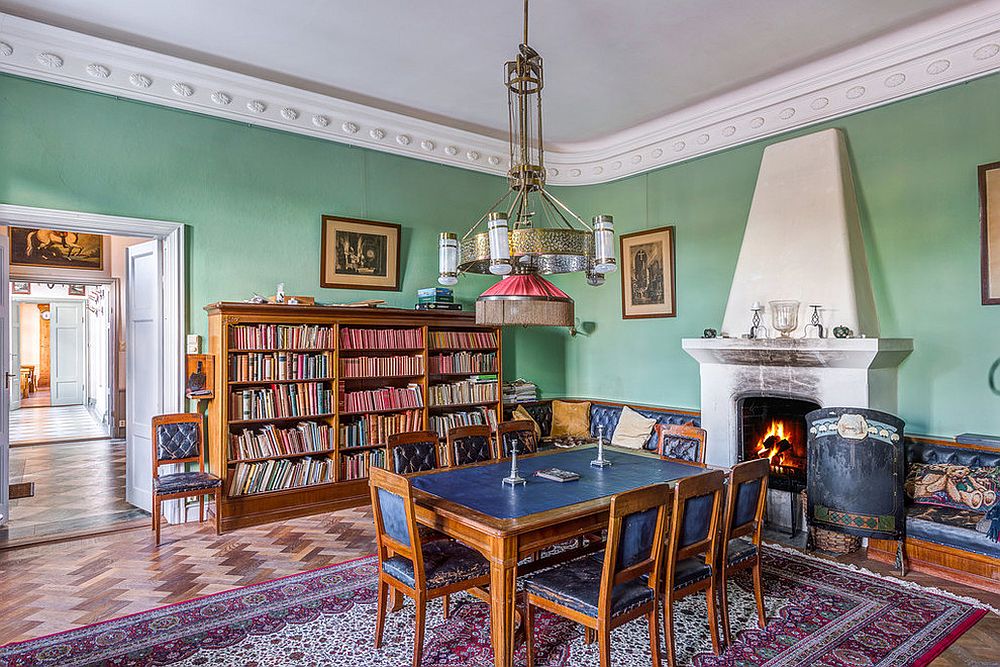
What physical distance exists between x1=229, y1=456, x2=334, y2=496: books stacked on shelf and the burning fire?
3.80 metres

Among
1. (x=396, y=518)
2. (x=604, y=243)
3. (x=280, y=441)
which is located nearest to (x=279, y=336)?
(x=280, y=441)

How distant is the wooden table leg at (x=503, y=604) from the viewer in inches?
99.7

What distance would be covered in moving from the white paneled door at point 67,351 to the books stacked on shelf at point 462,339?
11.2 metres

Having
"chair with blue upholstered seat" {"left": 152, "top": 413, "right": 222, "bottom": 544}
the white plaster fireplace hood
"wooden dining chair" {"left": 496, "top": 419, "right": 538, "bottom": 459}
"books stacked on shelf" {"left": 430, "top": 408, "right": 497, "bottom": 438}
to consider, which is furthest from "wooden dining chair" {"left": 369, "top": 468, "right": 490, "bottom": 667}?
the white plaster fireplace hood

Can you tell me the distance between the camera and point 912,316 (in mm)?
4648

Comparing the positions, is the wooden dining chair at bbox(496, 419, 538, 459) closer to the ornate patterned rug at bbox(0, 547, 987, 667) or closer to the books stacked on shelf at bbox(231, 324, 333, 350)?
the ornate patterned rug at bbox(0, 547, 987, 667)

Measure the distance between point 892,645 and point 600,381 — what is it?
13.5 ft

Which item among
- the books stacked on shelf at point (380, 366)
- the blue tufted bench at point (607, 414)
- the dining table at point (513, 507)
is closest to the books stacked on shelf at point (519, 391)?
the blue tufted bench at point (607, 414)

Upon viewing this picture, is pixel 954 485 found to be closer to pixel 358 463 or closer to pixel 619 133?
pixel 619 133

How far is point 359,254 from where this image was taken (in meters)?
5.90

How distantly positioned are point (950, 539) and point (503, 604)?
3.03 metres

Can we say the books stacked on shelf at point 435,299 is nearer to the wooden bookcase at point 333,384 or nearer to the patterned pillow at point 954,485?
the wooden bookcase at point 333,384

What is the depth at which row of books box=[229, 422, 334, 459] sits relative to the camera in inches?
195

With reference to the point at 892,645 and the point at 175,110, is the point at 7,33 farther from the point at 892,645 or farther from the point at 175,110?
the point at 892,645
